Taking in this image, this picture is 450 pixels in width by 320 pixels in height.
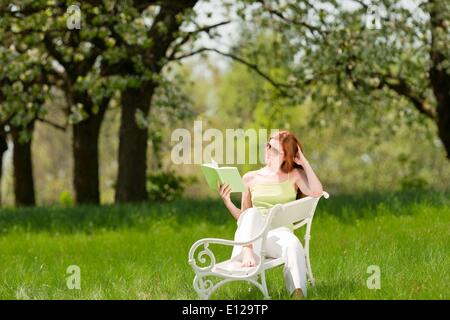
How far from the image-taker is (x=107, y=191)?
5503cm

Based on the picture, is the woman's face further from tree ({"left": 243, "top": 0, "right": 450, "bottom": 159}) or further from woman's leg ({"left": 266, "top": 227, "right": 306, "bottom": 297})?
tree ({"left": 243, "top": 0, "right": 450, "bottom": 159})

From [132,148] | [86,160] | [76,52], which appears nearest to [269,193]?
[132,148]

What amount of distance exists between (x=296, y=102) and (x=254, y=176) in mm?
14414

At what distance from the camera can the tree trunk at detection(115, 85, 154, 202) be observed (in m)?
19.4

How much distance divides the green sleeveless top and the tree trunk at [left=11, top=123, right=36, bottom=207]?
17.4 metres

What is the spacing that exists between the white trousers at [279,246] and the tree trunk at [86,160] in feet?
47.8

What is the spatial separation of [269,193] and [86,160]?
47.9 ft

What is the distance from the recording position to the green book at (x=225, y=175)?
696cm

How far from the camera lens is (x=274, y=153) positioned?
24.7ft
